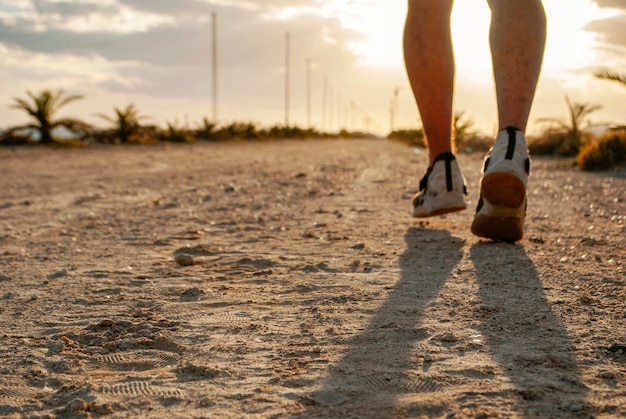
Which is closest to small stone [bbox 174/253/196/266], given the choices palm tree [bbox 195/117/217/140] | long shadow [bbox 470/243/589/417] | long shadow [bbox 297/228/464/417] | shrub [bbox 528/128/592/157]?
long shadow [bbox 297/228/464/417]

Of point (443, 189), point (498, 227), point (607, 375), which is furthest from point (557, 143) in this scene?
point (607, 375)

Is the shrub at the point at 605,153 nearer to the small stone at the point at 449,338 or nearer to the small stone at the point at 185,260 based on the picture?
the small stone at the point at 185,260

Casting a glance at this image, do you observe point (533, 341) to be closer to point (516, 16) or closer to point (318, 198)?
point (516, 16)

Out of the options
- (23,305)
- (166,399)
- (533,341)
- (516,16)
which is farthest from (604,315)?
(23,305)

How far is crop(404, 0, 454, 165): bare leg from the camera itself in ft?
8.12

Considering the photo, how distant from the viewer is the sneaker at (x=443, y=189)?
2.29m

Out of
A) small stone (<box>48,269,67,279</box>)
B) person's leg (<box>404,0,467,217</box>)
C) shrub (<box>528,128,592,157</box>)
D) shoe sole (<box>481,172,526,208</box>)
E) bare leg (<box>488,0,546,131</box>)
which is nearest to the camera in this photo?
small stone (<box>48,269,67,279</box>)

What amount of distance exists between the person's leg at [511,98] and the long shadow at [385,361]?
349mm

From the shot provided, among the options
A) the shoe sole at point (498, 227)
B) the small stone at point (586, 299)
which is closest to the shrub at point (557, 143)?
the shoe sole at point (498, 227)

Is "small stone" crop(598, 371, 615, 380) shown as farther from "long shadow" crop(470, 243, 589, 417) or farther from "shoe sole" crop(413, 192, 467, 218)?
"shoe sole" crop(413, 192, 467, 218)

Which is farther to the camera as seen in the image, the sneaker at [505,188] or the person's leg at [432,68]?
the person's leg at [432,68]

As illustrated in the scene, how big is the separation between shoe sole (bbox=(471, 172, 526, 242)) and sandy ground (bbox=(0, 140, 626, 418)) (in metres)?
0.07

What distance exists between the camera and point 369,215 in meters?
3.04


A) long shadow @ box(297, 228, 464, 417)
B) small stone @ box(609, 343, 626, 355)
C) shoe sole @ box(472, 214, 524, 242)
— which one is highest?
shoe sole @ box(472, 214, 524, 242)
